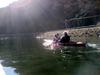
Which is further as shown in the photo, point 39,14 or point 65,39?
point 39,14

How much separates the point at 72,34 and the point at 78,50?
24.7 meters

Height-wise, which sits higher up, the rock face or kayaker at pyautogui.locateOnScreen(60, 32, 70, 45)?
the rock face

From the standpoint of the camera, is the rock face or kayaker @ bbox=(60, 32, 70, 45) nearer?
kayaker @ bbox=(60, 32, 70, 45)

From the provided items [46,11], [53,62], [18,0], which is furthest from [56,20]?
[53,62]

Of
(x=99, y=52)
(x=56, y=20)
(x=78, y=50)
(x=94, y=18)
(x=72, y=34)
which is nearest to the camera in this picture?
(x=99, y=52)

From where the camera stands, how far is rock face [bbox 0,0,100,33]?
343ft

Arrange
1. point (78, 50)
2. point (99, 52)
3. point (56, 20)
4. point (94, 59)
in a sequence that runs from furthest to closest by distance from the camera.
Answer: point (56, 20) → point (78, 50) → point (99, 52) → point (94, 59)

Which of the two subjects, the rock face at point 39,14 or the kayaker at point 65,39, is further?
the rock face at point 39,14

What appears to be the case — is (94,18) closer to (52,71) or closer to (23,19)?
(52,71)

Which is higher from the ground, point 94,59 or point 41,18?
point 41,18

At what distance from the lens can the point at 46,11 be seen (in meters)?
137

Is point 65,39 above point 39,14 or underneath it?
underneath

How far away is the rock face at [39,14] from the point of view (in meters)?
104

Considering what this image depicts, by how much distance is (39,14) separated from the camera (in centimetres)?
14188
